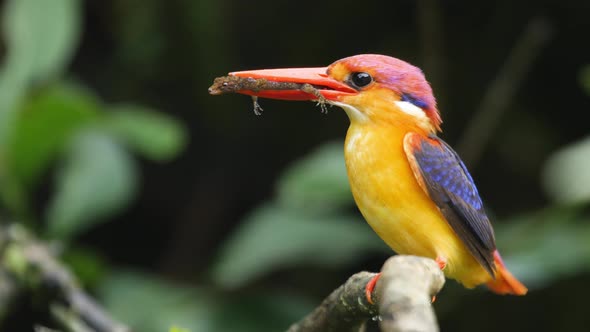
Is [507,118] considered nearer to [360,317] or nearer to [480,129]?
[480,129]

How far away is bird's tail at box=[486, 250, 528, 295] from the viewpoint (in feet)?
5.64

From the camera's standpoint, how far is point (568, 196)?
2725 millimetres

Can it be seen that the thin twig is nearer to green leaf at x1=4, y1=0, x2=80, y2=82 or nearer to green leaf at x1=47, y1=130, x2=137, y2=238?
green leaf at x1=47, y1=130, x2=137, y2=238

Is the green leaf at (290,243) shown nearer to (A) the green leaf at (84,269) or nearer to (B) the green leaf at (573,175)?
(A) the green leaf at (84,269)

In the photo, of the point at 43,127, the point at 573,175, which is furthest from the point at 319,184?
the point at 43,127

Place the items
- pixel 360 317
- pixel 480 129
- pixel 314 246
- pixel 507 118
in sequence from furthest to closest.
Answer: pixel 507 118, pixel 480 129, pixel 314 246, pixel 360 317

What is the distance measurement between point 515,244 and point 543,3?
54.1 inches

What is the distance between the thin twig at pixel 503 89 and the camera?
365 centimetres

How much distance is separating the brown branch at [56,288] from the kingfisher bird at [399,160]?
798 millimetres

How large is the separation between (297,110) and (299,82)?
9.01 feet

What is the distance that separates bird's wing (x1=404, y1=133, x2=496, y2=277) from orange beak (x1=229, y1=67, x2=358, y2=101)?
158 mm

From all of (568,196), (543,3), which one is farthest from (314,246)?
(543,3)

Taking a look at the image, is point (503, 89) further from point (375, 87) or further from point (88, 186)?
point (375, 87)

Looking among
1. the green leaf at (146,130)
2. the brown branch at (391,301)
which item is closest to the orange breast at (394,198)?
the brown branch at (391,301)
